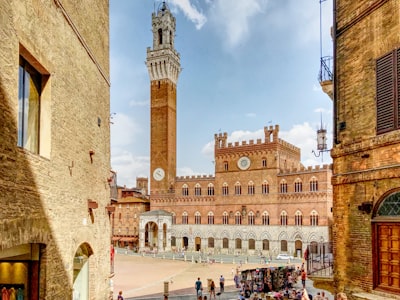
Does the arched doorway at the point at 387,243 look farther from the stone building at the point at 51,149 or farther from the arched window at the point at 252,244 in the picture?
the arched window at the point at 252,244

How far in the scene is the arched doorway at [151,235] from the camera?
171 feet

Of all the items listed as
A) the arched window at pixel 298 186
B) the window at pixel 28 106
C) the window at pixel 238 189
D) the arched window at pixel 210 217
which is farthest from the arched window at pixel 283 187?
the window at pixel 28 106

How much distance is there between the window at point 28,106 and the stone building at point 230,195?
1503 inches

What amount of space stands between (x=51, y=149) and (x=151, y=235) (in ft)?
154

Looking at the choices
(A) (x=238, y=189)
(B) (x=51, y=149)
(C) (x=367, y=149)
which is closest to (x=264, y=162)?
(A) (x=238, y=189)

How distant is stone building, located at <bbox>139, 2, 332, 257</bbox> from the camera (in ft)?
140

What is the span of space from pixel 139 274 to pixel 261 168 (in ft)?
69.4

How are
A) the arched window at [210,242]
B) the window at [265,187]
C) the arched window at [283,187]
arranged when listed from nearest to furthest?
1. the arched window at [283,187]
2. the window at [265,187]
3. the arched window at [210,242]

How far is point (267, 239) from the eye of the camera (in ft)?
147

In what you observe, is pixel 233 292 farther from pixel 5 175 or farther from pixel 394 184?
pixel 5 175

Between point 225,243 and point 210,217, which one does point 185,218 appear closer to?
point 210,217

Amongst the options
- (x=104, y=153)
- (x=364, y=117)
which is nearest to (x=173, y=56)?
(x=104, y=153)

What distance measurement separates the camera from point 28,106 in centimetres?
683

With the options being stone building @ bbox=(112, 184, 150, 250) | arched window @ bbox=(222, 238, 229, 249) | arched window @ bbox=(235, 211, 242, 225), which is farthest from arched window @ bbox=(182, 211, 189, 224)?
arched window @ bbox=(235, 211, 242, 225)
